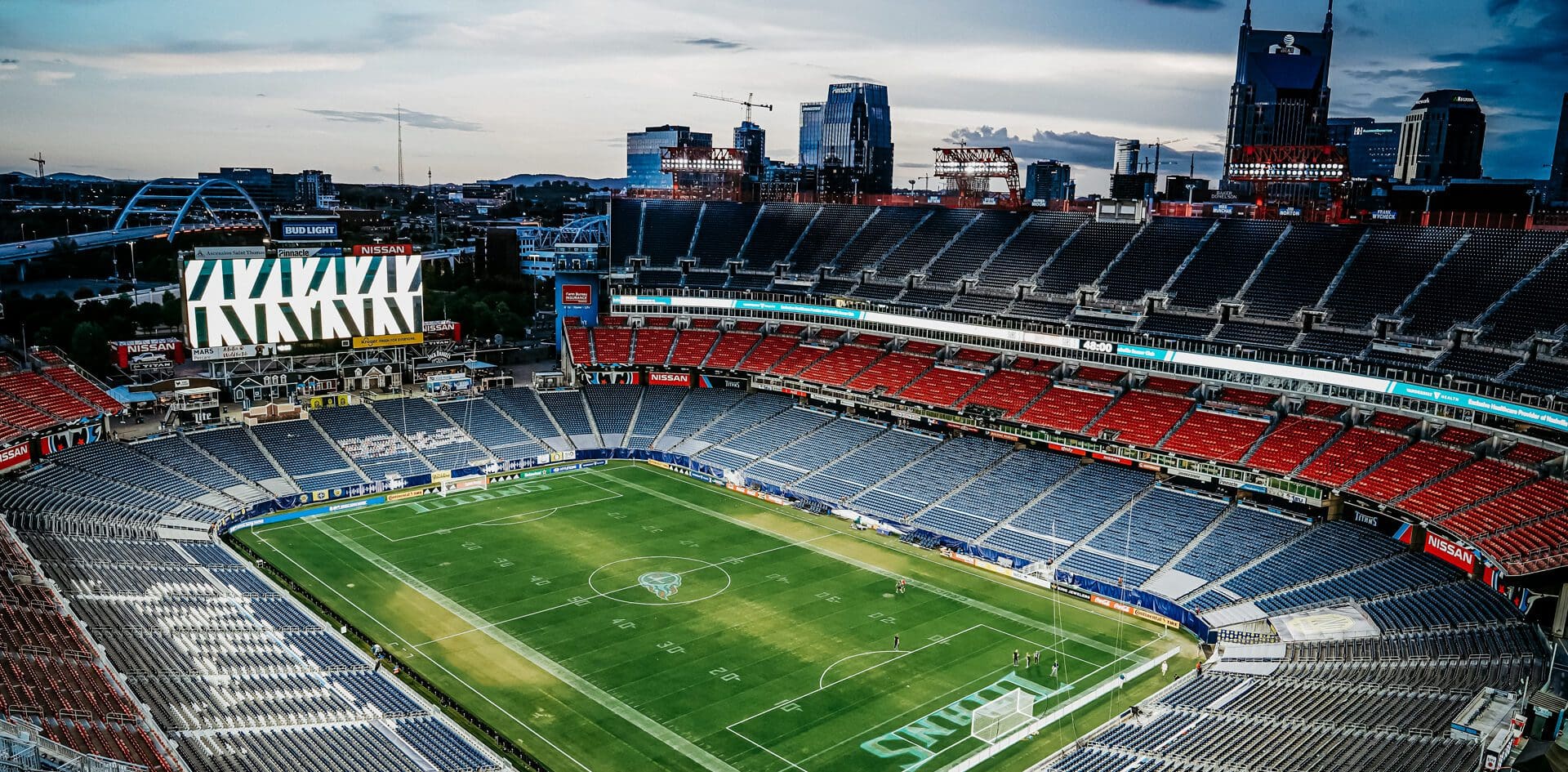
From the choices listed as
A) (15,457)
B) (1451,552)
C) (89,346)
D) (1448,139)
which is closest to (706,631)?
(1451,552)

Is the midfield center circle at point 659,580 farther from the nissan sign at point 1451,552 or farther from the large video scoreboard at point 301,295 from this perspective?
the nissan sign at point 1451,552

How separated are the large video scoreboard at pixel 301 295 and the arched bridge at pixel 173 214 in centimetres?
6062

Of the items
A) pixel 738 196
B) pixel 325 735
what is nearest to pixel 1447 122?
pixel 738 196

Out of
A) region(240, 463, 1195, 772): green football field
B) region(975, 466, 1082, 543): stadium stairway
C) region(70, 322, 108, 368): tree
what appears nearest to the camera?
region(240, 463, 1195, 772): green football field

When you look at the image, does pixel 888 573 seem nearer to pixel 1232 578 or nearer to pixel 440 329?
pixel 1232 578

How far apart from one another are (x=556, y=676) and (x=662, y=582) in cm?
1064

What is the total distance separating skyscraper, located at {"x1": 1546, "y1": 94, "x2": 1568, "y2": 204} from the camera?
145250mm

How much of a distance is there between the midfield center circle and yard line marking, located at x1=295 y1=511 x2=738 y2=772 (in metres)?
6.29

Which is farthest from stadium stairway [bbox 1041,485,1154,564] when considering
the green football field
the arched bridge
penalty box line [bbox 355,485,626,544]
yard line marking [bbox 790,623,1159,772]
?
the arched bridge

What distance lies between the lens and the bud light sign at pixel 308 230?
65.8m

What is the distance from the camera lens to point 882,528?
189ft

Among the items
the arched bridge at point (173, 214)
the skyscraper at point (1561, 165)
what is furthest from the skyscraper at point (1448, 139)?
the arched bridge at point (173, 214)

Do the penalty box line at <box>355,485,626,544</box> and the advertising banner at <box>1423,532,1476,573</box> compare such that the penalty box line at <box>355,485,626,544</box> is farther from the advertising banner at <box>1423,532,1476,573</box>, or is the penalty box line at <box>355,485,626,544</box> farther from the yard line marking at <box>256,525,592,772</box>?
the advertising banner at <box>1423,532,1476,573</box>

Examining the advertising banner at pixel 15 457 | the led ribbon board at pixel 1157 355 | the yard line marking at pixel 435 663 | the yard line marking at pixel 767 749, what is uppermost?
the led ribbon board at pixel 1157 355
